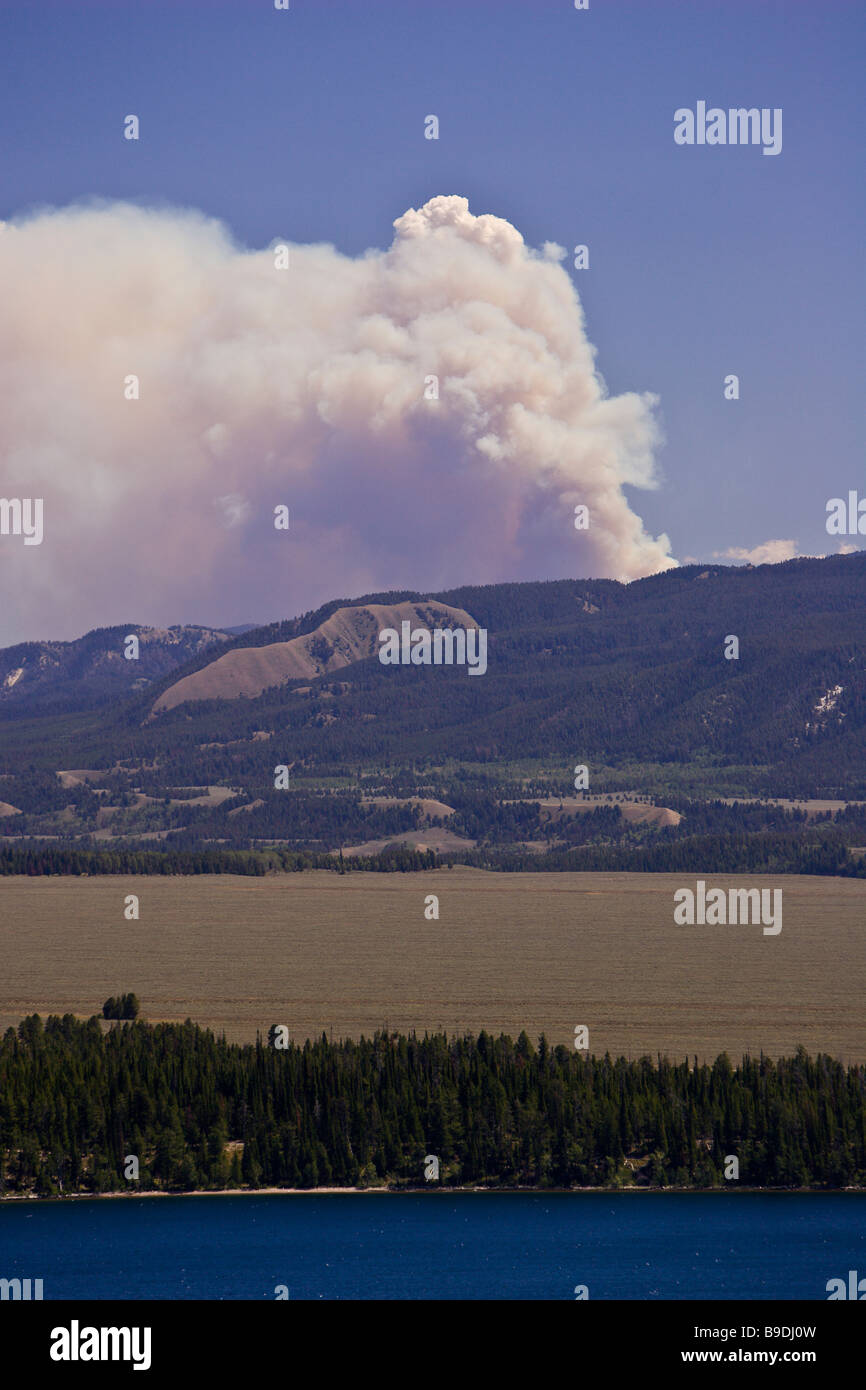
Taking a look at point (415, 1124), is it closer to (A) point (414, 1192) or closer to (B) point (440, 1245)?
(A) point (414, 1192)

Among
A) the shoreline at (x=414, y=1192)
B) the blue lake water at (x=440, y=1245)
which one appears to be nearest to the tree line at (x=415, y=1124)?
the shoreline at (x=414, y=1192)

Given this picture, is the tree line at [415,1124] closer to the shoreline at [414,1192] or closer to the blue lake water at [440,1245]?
the shoreline at [414,1192]

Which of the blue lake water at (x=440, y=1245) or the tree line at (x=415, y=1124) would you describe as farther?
the tree line at (x=415, y=1124)

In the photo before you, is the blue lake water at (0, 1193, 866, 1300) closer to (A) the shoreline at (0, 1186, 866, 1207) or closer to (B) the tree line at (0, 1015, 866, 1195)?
(A) the shoreline at (0, 1186, 866, 1207)

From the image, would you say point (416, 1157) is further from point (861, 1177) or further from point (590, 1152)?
point (861, 1177)
